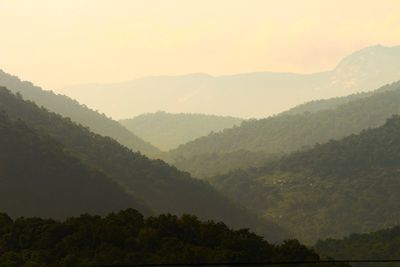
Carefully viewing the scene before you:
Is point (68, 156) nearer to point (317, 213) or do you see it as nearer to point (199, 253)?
point (317, 213)

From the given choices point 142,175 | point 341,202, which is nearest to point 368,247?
point 142,175

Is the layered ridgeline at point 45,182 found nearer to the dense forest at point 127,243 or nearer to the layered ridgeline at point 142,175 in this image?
the layered ridgeline at point 142,175

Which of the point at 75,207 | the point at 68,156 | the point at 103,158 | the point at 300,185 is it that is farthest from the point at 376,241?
the point at 300,185

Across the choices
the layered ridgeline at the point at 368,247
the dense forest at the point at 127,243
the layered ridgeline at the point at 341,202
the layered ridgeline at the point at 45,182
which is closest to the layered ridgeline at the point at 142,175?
the layered ridgeline at the point at 45,182

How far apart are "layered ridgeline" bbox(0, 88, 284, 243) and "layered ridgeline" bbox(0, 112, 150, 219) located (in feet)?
43.1

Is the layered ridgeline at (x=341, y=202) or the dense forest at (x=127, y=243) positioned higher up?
the layered ridgeline at (x=341, y=202)

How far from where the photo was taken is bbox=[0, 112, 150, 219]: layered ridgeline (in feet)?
381

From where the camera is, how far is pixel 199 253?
54.3 meters

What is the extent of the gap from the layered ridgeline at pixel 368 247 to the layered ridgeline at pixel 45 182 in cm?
4007

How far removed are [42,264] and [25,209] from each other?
6602cm

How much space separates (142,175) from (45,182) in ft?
150

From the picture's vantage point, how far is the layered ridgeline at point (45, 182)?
11612cm

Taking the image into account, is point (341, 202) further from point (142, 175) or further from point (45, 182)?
point (45, 182)

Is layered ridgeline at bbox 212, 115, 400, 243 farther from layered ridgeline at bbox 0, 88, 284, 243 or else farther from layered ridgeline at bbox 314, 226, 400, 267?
layered ridgeline at bbox 314, 226, 400, 267
